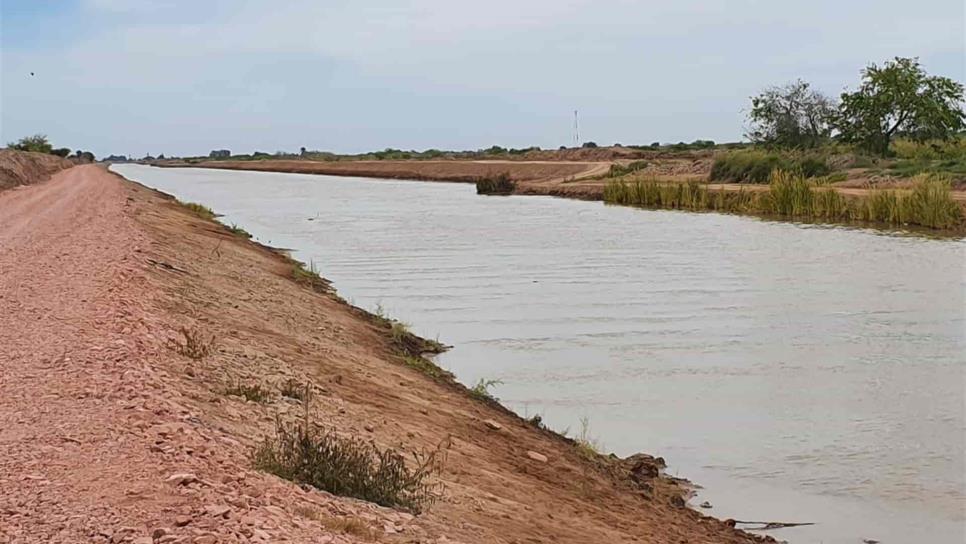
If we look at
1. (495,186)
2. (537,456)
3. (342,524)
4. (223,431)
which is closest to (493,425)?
(537,456)

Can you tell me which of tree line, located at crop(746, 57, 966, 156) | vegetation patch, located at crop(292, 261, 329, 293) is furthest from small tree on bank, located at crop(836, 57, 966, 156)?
vegetation patch, located at crop(292, 261, 329, 293)

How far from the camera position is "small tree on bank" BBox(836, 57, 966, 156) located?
58094 millimetres

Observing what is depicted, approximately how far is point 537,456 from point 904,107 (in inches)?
2170

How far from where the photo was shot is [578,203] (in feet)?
189

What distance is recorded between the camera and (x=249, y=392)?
8.98 meters

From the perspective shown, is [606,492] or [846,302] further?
[846,302]

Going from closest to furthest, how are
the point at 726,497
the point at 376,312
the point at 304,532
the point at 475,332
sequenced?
1. the point at 304,532
2. the point at 726,497
3. the point at 475,332
4. the point at 376,312

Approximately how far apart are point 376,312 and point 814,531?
1162cm

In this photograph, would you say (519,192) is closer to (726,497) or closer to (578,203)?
(578,203)

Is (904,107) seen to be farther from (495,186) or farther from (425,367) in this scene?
(425,367)

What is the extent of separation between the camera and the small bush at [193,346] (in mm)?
9812

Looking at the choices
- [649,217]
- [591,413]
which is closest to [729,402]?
[591,413]

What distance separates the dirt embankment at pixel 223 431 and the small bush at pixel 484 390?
24 cm

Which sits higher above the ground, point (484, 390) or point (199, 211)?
point (199, 211)
